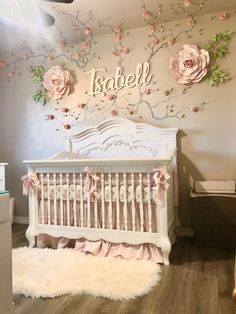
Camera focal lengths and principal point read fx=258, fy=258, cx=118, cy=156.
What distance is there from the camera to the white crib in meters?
2.05

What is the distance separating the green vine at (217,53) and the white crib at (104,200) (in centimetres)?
101

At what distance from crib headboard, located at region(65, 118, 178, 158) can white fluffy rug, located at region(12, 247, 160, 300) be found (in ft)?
3.95

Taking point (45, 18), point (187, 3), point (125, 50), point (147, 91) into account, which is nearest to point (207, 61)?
point (187, 3)

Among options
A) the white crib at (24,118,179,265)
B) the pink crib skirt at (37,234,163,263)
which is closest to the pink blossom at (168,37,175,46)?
the white crib at (24,118,179,265)

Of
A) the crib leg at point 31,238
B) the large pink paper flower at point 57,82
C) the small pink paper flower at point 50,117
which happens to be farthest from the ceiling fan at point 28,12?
the crib leg at point 31,238

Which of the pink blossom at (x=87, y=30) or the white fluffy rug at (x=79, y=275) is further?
the pink blossom at (x=87, y=30)

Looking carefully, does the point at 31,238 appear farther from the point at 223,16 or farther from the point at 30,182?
the point at 223,16

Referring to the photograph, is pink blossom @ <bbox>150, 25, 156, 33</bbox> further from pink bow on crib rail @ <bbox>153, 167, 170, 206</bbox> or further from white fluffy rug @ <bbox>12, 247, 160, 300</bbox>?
white fluffy rug @ <bbox>12, 247, 160, 300</bbox>

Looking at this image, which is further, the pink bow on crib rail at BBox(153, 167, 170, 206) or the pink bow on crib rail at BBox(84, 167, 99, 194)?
the pink bow on crib rail at BBox(84, 167, 99, 194)

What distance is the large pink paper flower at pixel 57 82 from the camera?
3.18 meters

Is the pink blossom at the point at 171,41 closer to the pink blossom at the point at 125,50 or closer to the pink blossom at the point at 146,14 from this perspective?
the pink blossom at the point at 146,14

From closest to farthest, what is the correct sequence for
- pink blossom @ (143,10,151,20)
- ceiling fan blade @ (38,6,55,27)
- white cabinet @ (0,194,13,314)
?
1. white cabinet @ (0,194,13,314)
2. ceiling fan blade @ (38,6,55,27)
3. pink blossom @ (143,10,151,20)

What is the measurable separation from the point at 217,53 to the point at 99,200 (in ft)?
6.27

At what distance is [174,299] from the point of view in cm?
153
